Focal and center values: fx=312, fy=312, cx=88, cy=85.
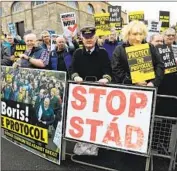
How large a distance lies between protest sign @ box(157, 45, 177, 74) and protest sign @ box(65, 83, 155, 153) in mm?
1349

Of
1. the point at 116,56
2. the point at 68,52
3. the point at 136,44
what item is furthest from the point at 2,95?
the point at 136,44

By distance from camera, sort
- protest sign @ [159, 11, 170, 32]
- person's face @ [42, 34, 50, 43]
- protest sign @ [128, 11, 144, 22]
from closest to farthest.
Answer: person's face @ [42, 34, 50, 43], protest sign @ [128, 11, 144, 22], protest sign @ [159, 11, 170, 32]

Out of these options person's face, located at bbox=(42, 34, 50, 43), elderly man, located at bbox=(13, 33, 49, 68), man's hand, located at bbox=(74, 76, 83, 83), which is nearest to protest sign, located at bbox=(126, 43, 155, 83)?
man's hand, located at bbox=(74, 76, 83, 83)

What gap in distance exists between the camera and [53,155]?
4270 mm

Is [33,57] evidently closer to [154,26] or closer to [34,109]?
[34,109]

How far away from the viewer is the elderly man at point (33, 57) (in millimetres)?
4918

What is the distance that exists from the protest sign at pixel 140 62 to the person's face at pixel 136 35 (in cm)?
12

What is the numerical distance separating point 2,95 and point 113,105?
2.14 m

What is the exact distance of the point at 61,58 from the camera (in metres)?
6.09

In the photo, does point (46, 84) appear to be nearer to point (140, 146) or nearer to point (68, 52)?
point (140, 146)

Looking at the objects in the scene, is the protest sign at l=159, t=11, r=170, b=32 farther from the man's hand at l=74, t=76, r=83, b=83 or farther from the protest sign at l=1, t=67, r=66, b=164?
the man's hand at l=74, t=76, r=83, b=83

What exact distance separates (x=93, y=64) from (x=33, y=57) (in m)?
1.18

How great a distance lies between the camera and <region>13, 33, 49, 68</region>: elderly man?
4918 mm

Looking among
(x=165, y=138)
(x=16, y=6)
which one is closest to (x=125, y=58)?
(x=165, y=138)
